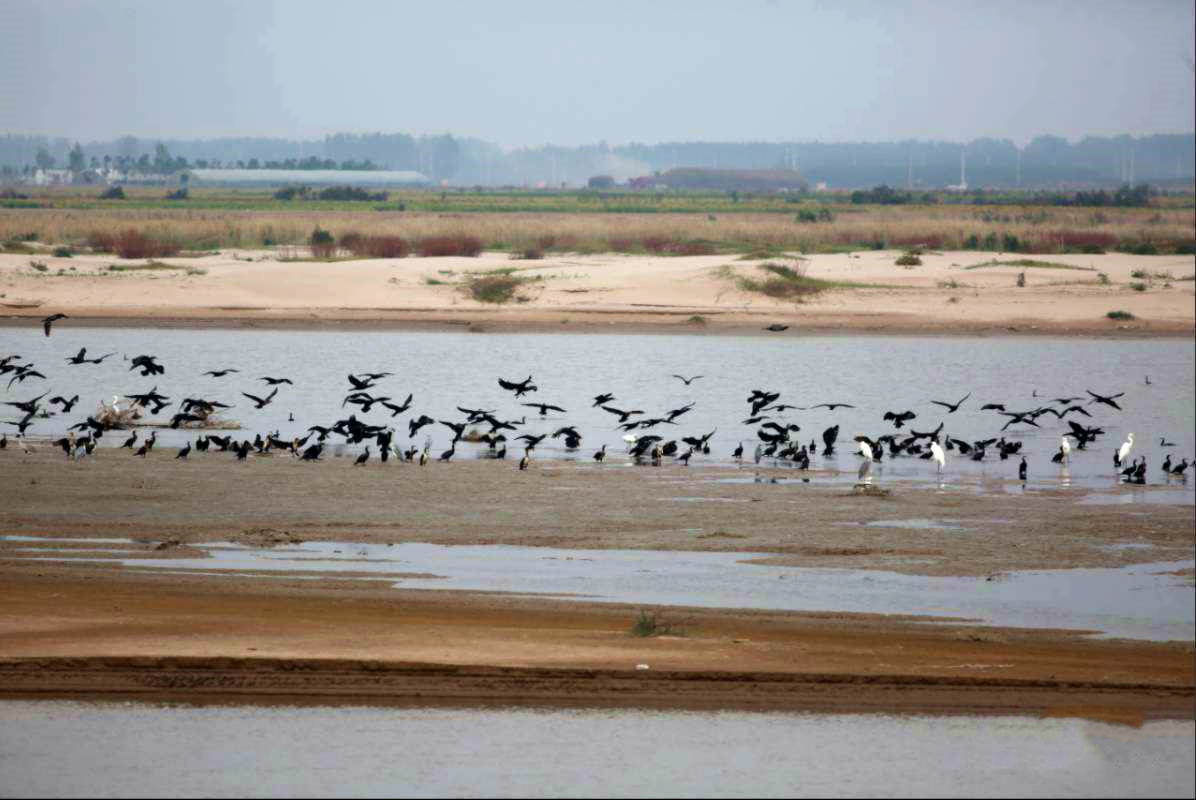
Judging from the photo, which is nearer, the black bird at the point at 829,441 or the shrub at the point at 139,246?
the black bird at the point at 829,441

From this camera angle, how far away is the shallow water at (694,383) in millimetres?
22094

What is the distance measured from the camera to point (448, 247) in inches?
2040

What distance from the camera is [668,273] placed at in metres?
43.5

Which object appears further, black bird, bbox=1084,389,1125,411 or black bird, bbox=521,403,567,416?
black bird, bbox=1084,389,1125,411

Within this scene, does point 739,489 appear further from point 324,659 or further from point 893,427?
point 324,659

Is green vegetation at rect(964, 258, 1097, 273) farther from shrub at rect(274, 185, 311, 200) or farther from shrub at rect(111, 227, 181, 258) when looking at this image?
shrub at rect(274, 185, 311, 200)

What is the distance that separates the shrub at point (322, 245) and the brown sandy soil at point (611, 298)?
575cm

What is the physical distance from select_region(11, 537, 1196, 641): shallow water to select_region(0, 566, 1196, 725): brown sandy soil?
0.48m

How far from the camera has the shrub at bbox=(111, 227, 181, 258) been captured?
153 feet

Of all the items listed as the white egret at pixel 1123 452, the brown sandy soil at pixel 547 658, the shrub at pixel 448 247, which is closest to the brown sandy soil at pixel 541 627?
the brown sandy soil at pixel 547 658

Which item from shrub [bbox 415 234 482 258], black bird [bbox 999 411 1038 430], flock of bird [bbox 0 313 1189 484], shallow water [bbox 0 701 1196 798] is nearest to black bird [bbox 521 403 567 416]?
flock of bird [bbox 0 313 1189 484]

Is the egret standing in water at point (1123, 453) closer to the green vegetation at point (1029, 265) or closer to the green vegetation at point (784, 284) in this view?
the green vegetation at point (784, 284)

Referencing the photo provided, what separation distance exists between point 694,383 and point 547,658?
18640mm

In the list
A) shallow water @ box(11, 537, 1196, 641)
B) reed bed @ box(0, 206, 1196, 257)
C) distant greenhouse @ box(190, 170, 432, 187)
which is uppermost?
distant greenhouse @ box(190, 170, 432, 187)
